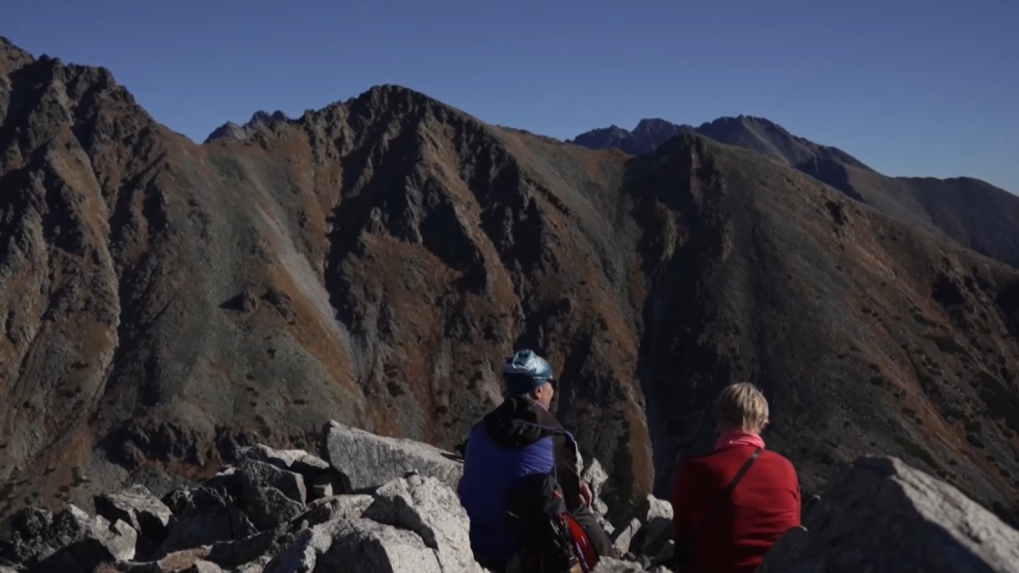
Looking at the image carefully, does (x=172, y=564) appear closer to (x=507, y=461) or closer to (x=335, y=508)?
(x=335, y=508)

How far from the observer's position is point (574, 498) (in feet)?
34.9

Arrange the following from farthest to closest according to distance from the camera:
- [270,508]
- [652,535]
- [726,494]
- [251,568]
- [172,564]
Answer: [652,535]
[270,508]
[172,564]
[251,568]
[726,494]

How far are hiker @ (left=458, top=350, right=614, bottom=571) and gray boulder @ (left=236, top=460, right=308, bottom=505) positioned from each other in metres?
9.74

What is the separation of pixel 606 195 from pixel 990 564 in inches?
6924

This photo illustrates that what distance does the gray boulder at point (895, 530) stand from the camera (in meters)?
6.31

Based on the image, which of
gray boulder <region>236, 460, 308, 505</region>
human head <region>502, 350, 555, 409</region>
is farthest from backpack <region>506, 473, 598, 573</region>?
gray boulder <region>236, 460, 308, 505</region>

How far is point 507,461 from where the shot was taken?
1030 cm

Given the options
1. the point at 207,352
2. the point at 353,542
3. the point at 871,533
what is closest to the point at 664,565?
the point at 353,542

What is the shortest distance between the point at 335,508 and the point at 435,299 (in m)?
139

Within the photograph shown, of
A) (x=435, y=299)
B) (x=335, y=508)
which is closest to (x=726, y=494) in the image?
(x=335, y=508)

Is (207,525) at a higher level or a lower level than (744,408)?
lower

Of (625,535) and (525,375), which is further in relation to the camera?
(625,535)

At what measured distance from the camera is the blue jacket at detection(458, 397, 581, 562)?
1023cm

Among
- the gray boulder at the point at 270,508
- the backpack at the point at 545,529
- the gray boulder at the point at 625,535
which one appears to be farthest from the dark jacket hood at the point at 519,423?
the gray boulder at the point at 625,535
